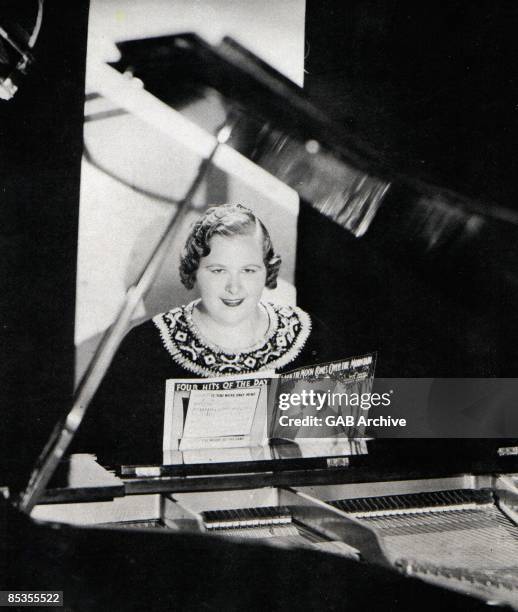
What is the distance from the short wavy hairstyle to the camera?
258 cm

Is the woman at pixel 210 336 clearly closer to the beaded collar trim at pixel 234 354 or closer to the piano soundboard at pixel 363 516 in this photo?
the beaded collar trim at pixel 234 354

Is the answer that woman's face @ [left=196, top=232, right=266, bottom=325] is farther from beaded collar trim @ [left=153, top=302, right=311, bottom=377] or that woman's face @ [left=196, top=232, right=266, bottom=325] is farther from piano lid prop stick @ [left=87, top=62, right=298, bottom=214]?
piano lid prop stick @ [left=87, top=62, right=298, bottom=214]

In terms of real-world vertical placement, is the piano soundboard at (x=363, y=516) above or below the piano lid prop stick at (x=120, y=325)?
below

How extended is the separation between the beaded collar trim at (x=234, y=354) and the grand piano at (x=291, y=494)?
254mm

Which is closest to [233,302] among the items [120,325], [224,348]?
[224,348]

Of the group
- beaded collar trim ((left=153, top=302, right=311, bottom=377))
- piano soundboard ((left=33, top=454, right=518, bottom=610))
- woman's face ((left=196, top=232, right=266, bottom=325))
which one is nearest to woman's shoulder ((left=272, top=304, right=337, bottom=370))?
beaded collar trim ((left=153, top=302, right=311, bottom=377))

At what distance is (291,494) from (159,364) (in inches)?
32.1

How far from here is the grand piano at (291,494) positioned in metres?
1.47

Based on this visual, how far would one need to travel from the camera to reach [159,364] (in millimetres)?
2584

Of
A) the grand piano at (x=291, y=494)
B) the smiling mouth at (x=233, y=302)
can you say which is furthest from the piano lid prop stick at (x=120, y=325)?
the smiling mouth at (x=233, y=302)

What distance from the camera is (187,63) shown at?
254 cm

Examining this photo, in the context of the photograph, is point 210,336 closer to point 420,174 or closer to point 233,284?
point 233,284

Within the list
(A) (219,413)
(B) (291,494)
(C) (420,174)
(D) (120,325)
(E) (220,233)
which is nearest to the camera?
(B) (291,494)

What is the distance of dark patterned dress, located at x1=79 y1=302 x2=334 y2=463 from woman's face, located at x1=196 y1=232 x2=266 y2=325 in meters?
0.09
